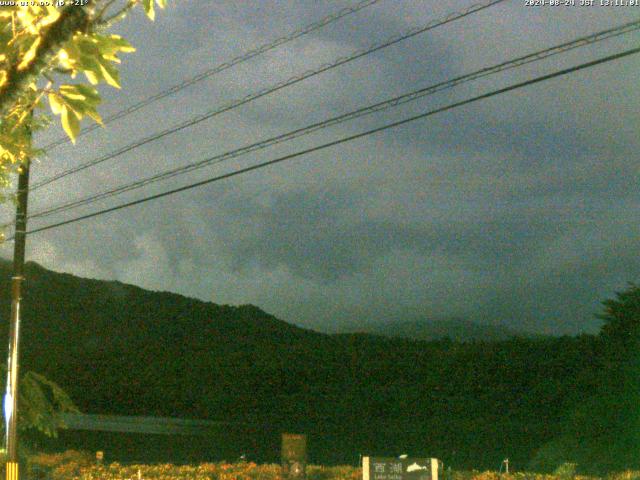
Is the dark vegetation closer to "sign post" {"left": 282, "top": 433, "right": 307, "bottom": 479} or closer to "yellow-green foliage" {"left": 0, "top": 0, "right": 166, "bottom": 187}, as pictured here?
"sign post" {"left": 282, "top": 433, "right": 307, "bottom": 479}

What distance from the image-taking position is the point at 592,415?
847 inches

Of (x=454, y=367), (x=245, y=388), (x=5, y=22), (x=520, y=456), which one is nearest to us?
(x=5, y=22)

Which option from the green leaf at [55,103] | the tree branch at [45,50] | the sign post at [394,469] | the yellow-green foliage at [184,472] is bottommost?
the yellow-green foliage at [184,472]

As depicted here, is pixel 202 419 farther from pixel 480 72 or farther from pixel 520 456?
pixel 480 72

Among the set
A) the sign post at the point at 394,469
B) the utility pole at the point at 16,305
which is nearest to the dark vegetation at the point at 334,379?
the sign post at the point at 394,469

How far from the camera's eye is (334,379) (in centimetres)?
4525

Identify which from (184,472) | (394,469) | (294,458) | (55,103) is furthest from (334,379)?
(55,103)

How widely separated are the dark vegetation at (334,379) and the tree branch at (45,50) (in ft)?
61.5

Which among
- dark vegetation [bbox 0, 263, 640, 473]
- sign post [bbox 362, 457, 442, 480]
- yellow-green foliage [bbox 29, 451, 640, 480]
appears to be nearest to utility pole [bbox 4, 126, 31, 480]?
yellow-green foliage [bbox 29, 451, 640, 480]

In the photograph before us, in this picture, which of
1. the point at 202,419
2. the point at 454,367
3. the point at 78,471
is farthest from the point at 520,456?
the point at 202,419

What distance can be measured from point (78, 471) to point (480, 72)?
13.8 meters

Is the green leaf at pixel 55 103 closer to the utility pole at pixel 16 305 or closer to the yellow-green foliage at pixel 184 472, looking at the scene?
the utility pole at pixel 16 305

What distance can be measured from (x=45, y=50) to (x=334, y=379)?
42130 millimetres

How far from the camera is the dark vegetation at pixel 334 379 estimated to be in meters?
24.3
